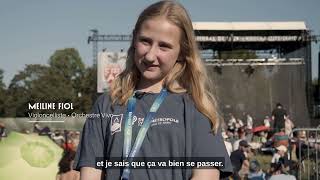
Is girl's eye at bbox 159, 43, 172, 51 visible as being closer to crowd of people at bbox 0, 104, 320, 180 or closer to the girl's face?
the girl's face

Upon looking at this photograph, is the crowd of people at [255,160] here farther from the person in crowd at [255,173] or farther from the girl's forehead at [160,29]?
the girl's forehead at [160,29]

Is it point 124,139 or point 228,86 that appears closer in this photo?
point 124,139

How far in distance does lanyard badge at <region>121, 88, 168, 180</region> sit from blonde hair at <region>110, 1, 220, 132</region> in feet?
0.11

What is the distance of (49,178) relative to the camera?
589cm

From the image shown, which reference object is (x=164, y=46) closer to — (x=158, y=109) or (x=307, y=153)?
(x=158, y=109)

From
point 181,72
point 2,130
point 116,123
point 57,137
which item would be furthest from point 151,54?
point 2,130

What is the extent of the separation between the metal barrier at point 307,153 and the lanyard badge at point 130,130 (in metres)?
7.28

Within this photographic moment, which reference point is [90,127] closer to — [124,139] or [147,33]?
[124,139]

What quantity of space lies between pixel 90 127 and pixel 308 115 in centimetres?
2878

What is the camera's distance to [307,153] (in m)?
9.14

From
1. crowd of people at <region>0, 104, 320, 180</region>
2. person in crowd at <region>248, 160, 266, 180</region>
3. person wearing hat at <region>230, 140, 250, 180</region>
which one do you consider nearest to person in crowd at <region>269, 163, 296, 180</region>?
crowd of people at <region>0, 104, 320, 180</region>

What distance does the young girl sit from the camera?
5.62 feet

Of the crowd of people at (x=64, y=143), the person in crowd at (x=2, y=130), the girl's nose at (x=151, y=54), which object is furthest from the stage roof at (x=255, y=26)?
the girl's nose at (x=151, y=54)

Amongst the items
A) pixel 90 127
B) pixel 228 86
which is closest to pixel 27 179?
pixel 90 127
